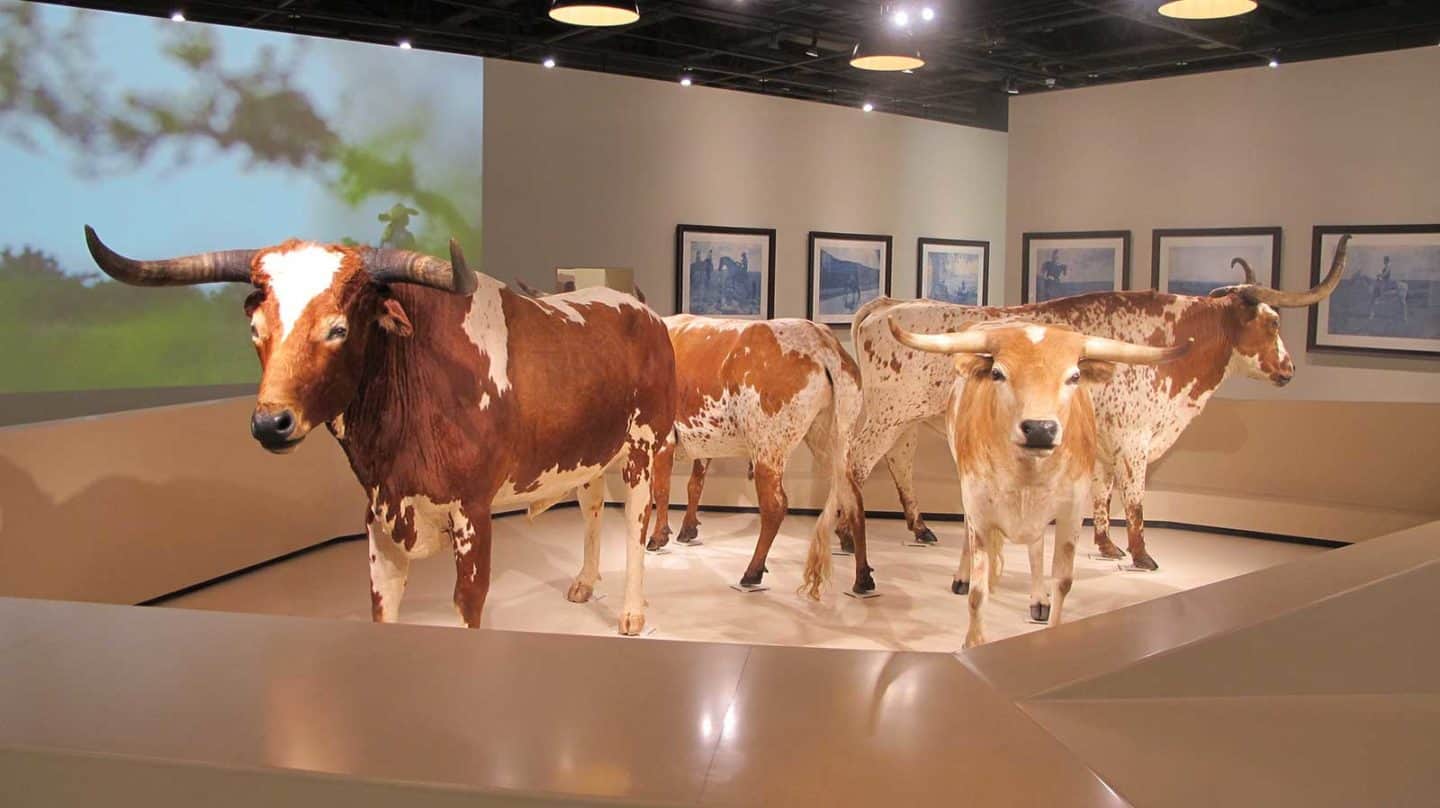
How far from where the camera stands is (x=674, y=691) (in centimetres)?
150

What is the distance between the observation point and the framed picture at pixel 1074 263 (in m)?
9.10

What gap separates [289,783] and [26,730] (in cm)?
38

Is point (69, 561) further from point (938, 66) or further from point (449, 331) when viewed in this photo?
point (938, 66)

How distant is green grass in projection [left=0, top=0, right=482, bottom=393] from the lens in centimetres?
637

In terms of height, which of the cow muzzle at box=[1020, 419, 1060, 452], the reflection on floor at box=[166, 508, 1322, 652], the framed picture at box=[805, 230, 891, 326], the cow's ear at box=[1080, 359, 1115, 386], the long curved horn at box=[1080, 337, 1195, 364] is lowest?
the reflection on floor at box=[166, 508, 1322, 652]

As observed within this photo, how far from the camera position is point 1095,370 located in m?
3.81

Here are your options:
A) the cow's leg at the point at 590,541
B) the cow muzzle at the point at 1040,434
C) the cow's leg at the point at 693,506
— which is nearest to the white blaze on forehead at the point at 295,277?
the cow muzzle at the point at 1040,434

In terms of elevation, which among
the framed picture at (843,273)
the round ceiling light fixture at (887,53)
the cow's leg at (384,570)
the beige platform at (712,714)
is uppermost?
the round ceiling light fixture at (887,53)

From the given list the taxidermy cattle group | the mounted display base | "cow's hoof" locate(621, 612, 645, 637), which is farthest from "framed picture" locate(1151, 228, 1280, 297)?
"cow's hoof" locate(621, 612, 645, 637)

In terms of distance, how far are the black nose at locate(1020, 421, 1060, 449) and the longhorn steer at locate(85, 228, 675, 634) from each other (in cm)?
150

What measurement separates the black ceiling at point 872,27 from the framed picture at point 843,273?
1.77m

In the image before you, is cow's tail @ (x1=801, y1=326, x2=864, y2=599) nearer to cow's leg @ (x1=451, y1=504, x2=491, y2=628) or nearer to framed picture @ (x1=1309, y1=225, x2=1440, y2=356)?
cow's leg @ (x1=451, y1=504, x2=491, y2=628)

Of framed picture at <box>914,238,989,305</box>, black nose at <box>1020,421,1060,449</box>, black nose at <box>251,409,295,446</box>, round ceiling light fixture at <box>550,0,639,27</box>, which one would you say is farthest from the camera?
framed picture at <box>914,238,989,305</box>

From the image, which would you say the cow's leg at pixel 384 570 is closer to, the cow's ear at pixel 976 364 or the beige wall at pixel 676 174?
the cow's ear at pixel 976 364
